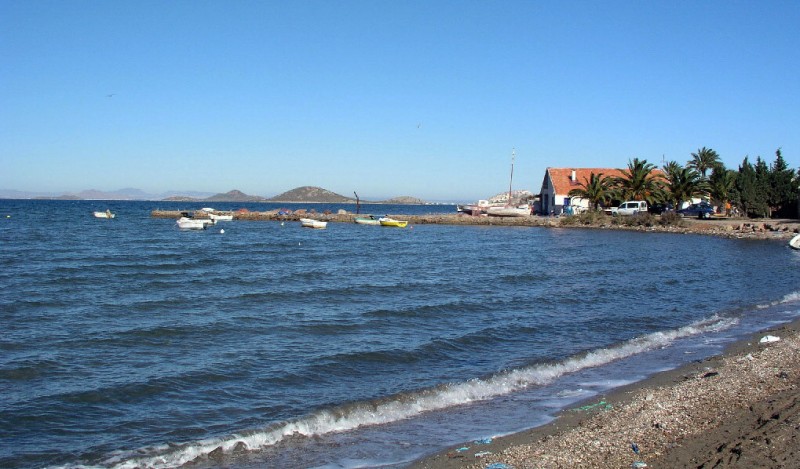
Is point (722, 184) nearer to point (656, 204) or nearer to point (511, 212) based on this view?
point (656, 204)

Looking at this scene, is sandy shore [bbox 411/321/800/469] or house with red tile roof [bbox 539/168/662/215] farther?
house with red tile roof [bbox 539/168/662/215]

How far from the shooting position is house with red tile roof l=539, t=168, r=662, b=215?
7394cm

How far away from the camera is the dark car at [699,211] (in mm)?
64688

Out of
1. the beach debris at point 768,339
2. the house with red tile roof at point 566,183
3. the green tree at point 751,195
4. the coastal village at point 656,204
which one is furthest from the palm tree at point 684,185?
the beach debris at point 768,339

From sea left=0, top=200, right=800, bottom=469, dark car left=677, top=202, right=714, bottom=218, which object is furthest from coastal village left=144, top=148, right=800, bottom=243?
sea left=0, top=200, right=800, bottom=469

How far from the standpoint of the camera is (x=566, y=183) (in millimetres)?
75438

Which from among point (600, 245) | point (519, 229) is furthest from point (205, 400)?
point (519, 229)

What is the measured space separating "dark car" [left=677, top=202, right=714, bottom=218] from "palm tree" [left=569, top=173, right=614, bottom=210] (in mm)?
7640

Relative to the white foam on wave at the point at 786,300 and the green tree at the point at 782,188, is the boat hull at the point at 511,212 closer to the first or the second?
the green tree at the point at 782,188

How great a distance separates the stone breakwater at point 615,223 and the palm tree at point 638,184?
6.35 m

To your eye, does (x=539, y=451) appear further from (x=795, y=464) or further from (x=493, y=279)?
(x=493, y=279)

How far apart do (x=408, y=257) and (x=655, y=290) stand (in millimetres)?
15228

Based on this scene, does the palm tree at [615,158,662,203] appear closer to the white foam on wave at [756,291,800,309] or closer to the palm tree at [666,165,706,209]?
the palm tree at [666,165,706,209]

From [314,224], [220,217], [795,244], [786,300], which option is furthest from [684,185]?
[220,217]
